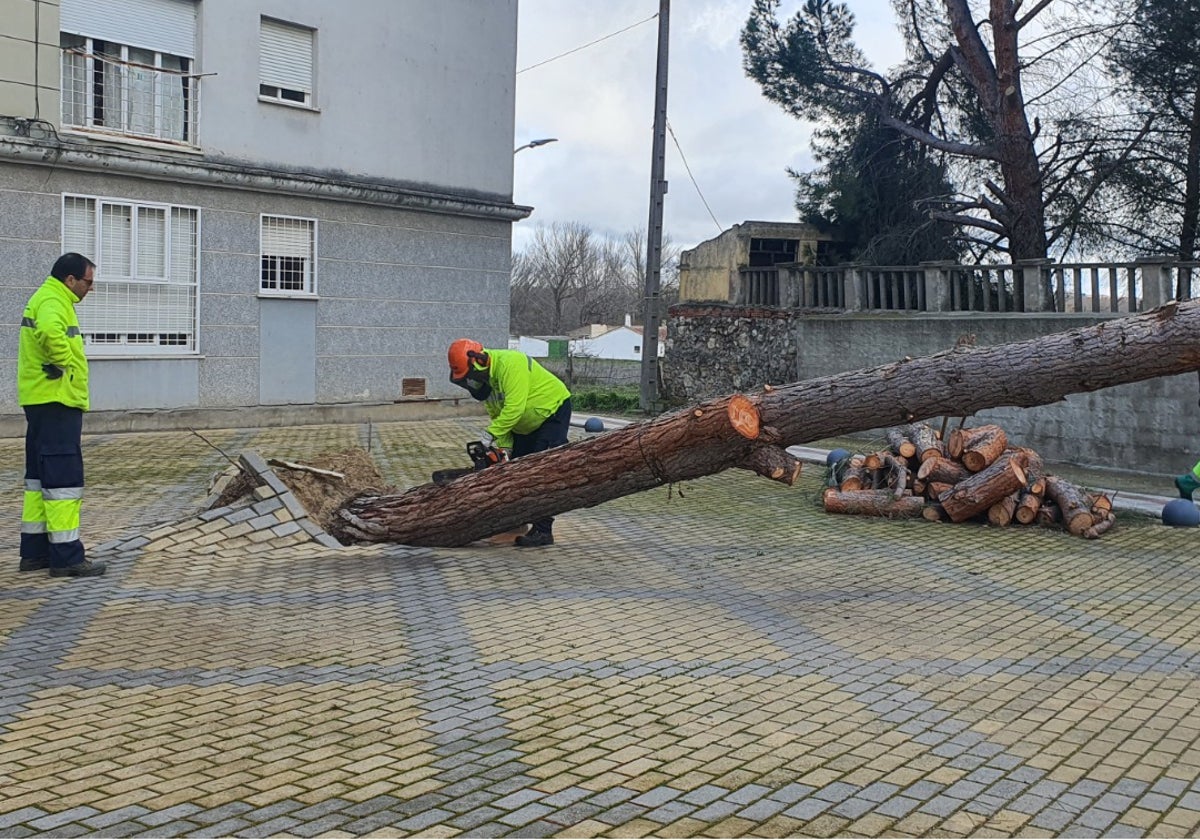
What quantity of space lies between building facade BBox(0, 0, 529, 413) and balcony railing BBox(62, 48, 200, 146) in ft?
0.09

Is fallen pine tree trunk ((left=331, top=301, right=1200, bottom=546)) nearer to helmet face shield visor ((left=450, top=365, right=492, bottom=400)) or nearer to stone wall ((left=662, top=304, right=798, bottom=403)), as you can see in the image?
helmet face shield visor ((left=450, top=365, right=492, bottom=400))

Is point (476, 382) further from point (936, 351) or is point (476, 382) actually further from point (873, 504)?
point (936, 351)

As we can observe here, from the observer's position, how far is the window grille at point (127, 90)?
16500 mm

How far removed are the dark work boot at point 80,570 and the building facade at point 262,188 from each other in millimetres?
9476

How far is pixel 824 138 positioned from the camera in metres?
22.9

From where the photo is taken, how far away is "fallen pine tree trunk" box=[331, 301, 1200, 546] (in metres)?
7.83

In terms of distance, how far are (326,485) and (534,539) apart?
178 cm

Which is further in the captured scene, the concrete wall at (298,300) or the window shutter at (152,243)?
the window shutter at (152,243)

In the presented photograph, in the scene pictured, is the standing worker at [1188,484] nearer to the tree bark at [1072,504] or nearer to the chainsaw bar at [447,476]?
the tree bark at [1072,504]

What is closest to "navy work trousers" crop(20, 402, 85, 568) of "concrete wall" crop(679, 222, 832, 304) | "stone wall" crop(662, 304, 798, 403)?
"stone wall" crop(662, 304, 798, 403)

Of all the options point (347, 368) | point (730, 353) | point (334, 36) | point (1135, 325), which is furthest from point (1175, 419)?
point (334, 36)

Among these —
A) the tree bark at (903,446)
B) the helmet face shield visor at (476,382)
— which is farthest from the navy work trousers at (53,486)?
the tree bark at (903,446)

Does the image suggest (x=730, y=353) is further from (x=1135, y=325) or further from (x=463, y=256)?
(x=1135, y=325)

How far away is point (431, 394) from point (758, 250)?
278 inches
